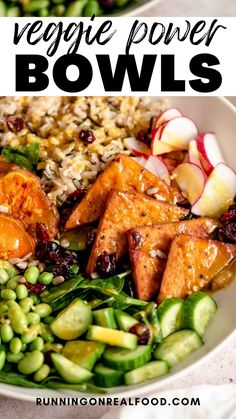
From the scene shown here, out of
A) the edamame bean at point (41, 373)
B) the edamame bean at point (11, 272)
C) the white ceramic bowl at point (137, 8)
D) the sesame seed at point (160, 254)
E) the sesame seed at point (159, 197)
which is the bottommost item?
the edamame bean at point (41, 373)

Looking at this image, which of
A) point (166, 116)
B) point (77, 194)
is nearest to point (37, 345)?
point (77, 194)

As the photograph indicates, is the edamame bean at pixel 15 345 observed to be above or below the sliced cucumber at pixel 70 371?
above

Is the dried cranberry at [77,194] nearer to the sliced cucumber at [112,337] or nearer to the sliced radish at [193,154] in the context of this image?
the sliced radish at [193,154]

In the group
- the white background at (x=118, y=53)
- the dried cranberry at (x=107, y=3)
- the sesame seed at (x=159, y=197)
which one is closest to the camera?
the sesame seed at (x=159, y=197)

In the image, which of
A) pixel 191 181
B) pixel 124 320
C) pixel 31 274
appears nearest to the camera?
pixel 124 320

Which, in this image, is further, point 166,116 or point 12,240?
point 166,116

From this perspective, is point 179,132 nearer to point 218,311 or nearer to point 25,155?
point 25,155

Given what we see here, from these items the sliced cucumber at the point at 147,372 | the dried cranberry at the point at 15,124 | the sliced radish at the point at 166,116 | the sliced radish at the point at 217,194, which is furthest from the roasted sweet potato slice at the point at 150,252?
the dried cranberry at the point at 15,124
